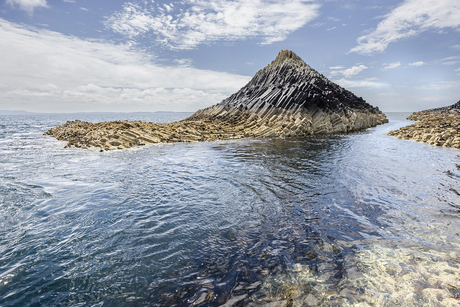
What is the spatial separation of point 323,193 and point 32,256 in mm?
9208

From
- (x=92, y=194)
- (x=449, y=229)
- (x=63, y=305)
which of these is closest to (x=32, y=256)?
(x=63, y=305)

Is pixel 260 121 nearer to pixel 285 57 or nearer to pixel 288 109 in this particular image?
pixel 288 109

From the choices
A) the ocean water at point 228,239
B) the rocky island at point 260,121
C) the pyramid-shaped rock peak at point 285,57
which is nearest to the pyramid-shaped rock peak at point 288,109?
the rocky island at point 260,121

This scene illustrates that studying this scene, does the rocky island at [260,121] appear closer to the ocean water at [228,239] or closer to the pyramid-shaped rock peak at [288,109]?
the pyramid-shaped rock peak at [288,109]

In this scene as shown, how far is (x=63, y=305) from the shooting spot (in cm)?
370

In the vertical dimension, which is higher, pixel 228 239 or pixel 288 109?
pixel 288 109

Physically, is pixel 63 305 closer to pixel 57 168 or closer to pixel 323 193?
pixel 323 193

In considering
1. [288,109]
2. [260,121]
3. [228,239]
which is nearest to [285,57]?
[288,109]

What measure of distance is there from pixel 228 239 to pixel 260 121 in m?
28.8

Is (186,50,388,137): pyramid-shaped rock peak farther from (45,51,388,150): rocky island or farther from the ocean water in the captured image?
the ocean water

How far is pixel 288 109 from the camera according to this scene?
3378cm

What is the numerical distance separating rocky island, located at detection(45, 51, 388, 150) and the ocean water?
11.8 meters

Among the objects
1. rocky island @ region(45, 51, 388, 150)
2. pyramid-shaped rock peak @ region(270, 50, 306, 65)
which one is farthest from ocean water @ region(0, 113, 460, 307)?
pyramid-shaped rock peak @ region(270, 50, 306, 65)

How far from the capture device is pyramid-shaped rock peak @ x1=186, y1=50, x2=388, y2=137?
31.7 m
